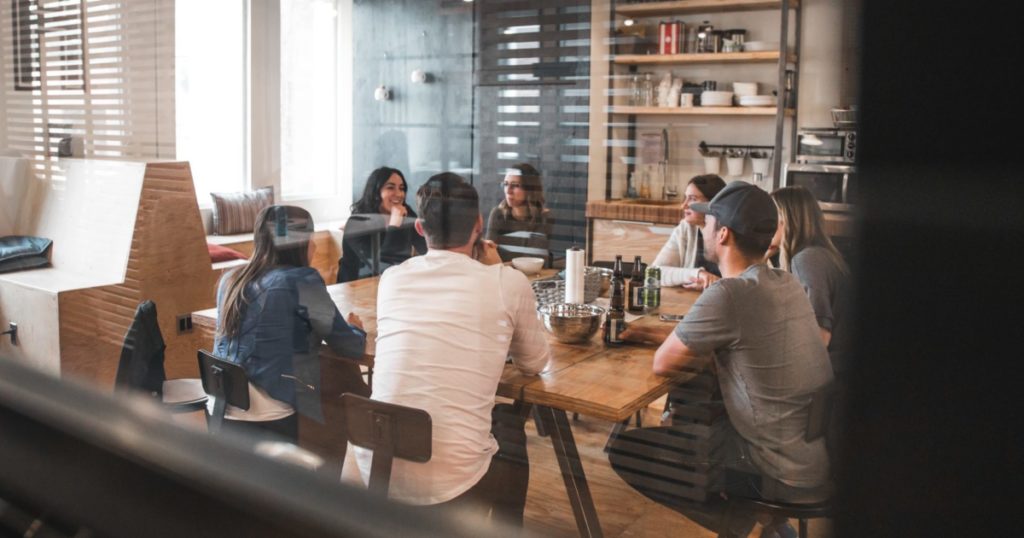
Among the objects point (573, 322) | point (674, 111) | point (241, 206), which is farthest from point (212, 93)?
point (674, 111)

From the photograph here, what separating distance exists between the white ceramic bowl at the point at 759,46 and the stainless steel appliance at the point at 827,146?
8cm

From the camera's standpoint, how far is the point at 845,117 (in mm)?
433

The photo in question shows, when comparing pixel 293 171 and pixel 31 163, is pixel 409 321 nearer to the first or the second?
pixel 293 171

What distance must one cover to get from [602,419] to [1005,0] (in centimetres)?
79

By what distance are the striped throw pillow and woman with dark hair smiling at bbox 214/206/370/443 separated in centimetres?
1

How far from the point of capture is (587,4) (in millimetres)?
957

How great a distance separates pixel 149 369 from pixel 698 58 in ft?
3.00

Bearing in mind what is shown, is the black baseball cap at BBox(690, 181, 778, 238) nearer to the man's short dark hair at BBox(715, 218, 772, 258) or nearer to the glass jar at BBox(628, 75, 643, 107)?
the man's short dark hair at BBox(715, 218, 772, 258)

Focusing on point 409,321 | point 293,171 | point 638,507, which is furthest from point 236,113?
point 638,507

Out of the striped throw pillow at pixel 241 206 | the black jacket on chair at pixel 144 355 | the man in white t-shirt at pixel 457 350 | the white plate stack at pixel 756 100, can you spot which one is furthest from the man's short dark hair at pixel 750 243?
the black jacket on chair at pixel 144 355

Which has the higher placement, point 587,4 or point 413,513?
point 587,4

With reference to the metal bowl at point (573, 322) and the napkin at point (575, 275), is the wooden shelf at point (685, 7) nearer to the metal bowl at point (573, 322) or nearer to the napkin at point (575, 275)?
the napkin at point (575, 275)

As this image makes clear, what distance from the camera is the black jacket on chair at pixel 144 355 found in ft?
4.19

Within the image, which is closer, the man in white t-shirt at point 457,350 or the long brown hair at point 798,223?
Answer: the long brown hair at point 798,223
